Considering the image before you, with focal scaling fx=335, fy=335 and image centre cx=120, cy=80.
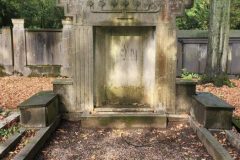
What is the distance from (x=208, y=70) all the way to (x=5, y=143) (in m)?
7.54

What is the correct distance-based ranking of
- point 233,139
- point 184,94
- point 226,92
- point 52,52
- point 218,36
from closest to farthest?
point 233,139 → point 184,94 → point 226,92 → point 218,36 → point 52,52

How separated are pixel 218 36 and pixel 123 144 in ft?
20.7

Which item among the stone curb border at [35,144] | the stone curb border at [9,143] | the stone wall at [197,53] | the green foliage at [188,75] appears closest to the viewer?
the stone curb border at [35,144]

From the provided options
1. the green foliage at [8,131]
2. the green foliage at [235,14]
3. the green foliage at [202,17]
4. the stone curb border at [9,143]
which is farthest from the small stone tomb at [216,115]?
the green foliage at [235,14]

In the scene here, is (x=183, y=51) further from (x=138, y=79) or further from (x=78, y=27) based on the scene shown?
(x=78, y=27)

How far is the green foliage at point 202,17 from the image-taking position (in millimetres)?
Result: 17109

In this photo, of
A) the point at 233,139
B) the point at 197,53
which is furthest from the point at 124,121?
the point at 197,53

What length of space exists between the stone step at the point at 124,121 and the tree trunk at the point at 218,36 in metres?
4.91

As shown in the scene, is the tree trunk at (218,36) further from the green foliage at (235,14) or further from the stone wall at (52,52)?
the green foliage at (235,14)

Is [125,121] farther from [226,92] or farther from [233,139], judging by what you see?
[226,92]

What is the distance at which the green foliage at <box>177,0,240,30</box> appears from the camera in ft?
56.1

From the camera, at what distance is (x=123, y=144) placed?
5.70 m

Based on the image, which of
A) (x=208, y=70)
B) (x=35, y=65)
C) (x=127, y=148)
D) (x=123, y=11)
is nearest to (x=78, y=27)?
(x=123, y=11)

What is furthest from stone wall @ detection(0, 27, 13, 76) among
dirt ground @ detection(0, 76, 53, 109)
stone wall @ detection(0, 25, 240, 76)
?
dirt ground @ detection(0, 76, 53, 109)
